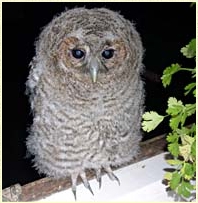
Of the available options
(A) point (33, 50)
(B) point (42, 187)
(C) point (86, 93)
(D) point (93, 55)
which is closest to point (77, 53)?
(D) point (93, 55)

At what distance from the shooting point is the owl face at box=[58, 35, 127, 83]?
102 cm

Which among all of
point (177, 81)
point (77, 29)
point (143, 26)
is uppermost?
point (77, 29)

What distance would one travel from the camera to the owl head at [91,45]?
1026mm

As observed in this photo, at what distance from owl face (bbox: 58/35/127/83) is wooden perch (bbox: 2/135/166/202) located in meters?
0.22

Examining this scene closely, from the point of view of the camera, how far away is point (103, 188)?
106 centimetres

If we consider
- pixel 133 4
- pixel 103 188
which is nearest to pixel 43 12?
pixel 133 4

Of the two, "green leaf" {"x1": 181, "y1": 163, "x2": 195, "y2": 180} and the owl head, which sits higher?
the owl head

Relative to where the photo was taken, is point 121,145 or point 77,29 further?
point 121,145

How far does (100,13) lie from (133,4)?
1.52 m

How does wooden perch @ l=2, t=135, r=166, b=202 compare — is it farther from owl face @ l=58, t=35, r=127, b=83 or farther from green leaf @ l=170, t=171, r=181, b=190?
green leaf @ l=170, t=171, r=181, b=190

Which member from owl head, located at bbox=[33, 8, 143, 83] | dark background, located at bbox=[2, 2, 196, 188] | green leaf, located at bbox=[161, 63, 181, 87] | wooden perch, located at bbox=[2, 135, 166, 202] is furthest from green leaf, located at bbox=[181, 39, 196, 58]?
dark background, located at bbox=[2, 2, 196, 188]

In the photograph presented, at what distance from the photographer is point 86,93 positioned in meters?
1.19

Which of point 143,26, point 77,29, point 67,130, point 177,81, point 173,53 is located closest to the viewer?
point 77,29

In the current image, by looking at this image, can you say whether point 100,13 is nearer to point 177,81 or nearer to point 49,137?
point 49,137
